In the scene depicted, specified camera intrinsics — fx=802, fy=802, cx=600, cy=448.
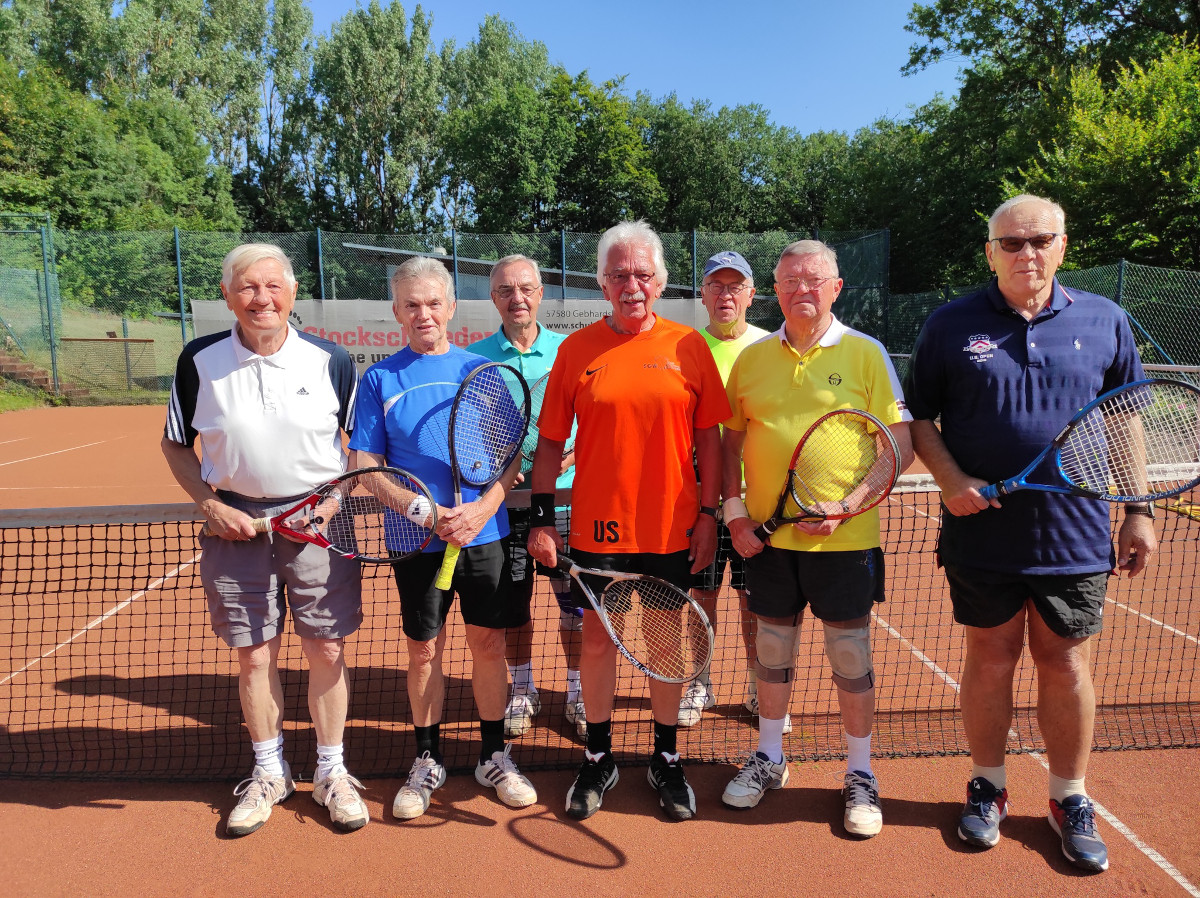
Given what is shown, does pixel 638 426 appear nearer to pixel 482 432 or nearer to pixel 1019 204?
pixel 482 432

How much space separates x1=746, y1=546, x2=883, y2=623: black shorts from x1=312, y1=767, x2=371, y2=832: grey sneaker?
1693mm

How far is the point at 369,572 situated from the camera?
657 centimetres

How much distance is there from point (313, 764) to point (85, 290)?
21.0m

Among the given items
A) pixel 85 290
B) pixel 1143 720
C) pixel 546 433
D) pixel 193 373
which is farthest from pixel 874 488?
pixel 85 290

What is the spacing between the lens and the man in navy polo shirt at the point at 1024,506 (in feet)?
8.94

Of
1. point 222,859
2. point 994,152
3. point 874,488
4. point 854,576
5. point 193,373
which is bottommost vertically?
point 222,859

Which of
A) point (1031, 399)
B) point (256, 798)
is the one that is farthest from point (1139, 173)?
point (256, 798)

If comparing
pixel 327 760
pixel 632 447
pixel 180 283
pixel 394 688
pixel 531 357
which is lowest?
pixel 394 688

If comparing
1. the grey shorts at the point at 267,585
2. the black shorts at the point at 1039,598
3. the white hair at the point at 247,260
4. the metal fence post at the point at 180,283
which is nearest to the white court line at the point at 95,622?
the grey shorts at the point at 267,585

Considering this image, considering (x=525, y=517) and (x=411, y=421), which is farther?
(x=525, y=517)

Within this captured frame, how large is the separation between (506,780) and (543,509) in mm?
1121

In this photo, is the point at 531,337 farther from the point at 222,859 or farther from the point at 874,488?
the point at 222,859

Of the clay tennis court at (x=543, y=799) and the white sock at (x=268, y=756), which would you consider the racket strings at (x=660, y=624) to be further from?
the white sock at (x=268, y=756)

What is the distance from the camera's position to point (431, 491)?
120 inches
